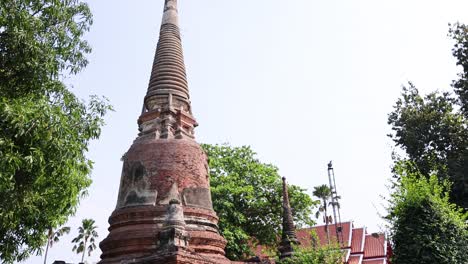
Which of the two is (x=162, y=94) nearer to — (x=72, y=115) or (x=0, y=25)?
(x=72, y=115)

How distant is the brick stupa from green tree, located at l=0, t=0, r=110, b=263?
192cm

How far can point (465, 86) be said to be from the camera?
2002 centimetres

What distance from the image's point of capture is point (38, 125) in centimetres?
914

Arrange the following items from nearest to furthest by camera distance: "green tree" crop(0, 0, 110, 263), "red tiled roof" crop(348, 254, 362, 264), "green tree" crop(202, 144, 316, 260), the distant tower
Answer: "green tree" crop(0, 0, 110, 263) < the distant tower < "green tree" crop(202, 144, 316, 260) < "red tiled roof" crop(348, 254, 362, 264)

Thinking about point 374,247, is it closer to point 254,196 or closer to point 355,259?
point 355,259

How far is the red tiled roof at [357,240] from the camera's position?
104 feet

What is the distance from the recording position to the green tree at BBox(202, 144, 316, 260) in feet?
77.4

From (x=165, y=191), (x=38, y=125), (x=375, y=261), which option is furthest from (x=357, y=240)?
(x=38, y=125)

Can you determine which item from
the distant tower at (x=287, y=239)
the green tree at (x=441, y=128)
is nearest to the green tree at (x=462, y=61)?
the green tree at (x=441, y=128)

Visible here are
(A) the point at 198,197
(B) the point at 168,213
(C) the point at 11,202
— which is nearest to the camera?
(C) the point at 11,202

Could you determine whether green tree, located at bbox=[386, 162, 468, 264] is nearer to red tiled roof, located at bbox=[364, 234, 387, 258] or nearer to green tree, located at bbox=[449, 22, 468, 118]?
green tree, located at bbox=[449, 22, 468, 118]

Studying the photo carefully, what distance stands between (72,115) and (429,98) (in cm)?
1781

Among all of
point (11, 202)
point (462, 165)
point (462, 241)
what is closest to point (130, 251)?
point (11, 202)

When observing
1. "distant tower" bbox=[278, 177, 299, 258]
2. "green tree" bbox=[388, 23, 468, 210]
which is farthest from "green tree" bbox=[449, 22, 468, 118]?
"distant tower" bbox=[278, 177, 299, 258]
